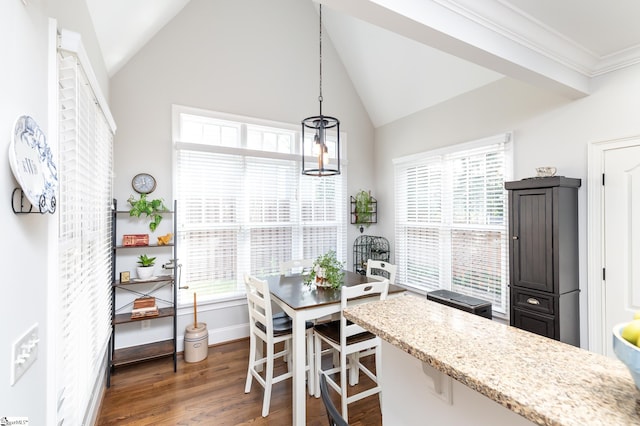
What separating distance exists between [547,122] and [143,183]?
13.6 ft

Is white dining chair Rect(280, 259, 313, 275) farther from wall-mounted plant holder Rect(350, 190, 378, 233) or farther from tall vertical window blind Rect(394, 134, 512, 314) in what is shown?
tall vertical window blind Rect(394, 134, 512, 314)

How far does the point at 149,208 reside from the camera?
319cm

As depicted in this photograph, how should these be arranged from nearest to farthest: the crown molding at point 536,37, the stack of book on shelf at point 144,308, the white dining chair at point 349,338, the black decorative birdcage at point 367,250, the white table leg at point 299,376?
the crown molding at point 536,37 < the white table leg at point 299,376 < the white dining chair at point 349,338 < the stack of book on shelf at point 144,308 < the black decorative birdcage at point 367,250

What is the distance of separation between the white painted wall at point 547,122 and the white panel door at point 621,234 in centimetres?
15

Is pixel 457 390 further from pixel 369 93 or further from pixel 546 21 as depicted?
pixel 369 93

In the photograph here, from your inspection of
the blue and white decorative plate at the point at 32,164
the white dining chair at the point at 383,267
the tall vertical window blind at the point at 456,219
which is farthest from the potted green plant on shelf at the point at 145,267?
the tall vertical window blind at the point at 456,219

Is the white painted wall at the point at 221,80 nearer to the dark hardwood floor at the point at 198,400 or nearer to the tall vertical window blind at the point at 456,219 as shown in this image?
the dark hardwood floor at the point at 198,400

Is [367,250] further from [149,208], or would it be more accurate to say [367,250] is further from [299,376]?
[149,208]

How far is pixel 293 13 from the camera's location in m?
4.15

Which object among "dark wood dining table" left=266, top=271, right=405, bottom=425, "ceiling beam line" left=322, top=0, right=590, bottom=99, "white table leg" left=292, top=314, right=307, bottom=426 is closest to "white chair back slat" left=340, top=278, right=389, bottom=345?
"dark wood dining table" left=266, top=271, right=405, bottom=425

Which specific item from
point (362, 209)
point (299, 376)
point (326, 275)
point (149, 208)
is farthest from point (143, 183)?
point (362, 209)

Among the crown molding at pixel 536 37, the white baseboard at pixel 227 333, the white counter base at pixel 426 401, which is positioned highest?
the crown molding at pixel 536 37

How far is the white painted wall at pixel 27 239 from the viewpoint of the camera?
92cm

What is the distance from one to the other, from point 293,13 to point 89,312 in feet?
13.6
